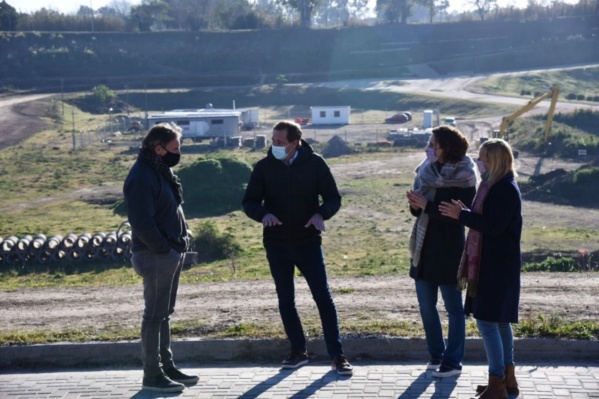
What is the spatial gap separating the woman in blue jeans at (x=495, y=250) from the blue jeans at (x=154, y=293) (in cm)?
200

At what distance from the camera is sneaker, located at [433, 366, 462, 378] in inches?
257

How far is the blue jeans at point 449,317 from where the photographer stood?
255 inches

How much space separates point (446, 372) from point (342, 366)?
76 cm

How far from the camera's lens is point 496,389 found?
5.93 metres

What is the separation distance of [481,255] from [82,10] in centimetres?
17981

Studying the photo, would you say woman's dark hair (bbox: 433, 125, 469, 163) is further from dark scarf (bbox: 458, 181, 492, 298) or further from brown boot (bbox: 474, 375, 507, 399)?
brown boot (bbox: 474, 375, 507, 399)

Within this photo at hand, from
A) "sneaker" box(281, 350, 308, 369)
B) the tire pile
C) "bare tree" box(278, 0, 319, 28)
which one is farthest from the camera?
"bare tree" box(278, 0, 319, 28)

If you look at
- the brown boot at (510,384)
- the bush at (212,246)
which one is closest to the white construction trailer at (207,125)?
the bush at (212,246)

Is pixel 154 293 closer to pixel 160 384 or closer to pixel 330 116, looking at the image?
pixel 160 384

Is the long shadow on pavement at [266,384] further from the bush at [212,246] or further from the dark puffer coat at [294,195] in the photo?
the bush at [212,246]

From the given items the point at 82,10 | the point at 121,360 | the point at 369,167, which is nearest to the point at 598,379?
the point at 121,360

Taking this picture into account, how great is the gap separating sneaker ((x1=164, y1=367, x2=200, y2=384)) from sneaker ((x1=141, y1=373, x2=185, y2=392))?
204 mm

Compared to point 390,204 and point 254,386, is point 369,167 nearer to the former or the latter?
point 390,204

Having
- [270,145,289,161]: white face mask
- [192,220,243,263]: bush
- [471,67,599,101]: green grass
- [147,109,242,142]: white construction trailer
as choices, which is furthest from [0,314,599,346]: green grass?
[471,67,599,101]: green grass
